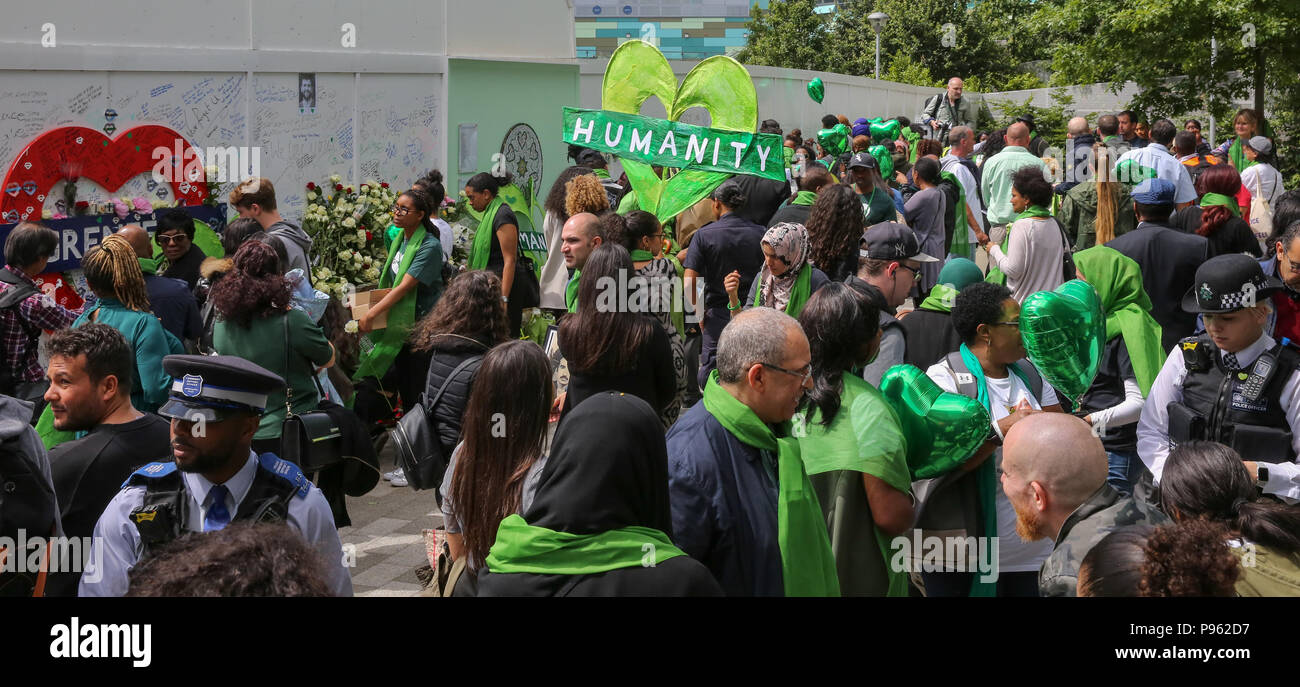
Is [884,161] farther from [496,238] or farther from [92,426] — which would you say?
[92,426]

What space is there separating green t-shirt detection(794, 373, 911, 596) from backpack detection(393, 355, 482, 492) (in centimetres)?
160

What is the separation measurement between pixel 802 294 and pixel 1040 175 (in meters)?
1.61

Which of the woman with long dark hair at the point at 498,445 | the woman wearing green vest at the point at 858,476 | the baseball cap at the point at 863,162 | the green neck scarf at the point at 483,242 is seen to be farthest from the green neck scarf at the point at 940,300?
the baseball cap at the point at 863,162

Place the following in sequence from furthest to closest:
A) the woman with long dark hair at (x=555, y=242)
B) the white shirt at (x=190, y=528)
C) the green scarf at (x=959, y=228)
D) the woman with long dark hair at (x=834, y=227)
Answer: the green scarf at (x=959, y=228) < the woman with long dark hair at (x=555, y=242) < the woman with long dark hair at (x=834, y=227) < the white shirt at (x=190, y=528)

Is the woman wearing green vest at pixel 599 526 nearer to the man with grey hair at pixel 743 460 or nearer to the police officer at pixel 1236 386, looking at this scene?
the man with grey hair at pixel 743 460

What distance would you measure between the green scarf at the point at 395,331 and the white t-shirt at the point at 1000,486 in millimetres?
4185

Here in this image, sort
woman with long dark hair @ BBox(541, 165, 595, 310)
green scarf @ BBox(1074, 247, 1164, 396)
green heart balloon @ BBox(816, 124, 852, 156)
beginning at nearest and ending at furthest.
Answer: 1. green scarf @ BBox(1074, 247, 1164, 396)
2. woman with long dark hair @ BBox(541, 165, 595, 310)
3. green heart balloon @ BBox(816, 124, 852, 156)

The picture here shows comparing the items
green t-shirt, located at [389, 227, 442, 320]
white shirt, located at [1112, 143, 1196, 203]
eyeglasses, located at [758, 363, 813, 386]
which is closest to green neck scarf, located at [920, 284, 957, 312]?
eyeglasses, located at [758, 363, 813, 386]

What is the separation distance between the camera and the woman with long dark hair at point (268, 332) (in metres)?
5.21

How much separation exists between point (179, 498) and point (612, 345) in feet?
6.82

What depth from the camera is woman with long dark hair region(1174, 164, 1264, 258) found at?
25.4 ft

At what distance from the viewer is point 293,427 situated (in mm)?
5051

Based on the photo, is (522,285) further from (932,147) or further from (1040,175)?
(932,147)

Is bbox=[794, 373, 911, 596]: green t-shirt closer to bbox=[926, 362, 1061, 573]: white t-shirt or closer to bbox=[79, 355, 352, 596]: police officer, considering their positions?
bbox=[926, 362, 1061, 573]: white t-shirt
